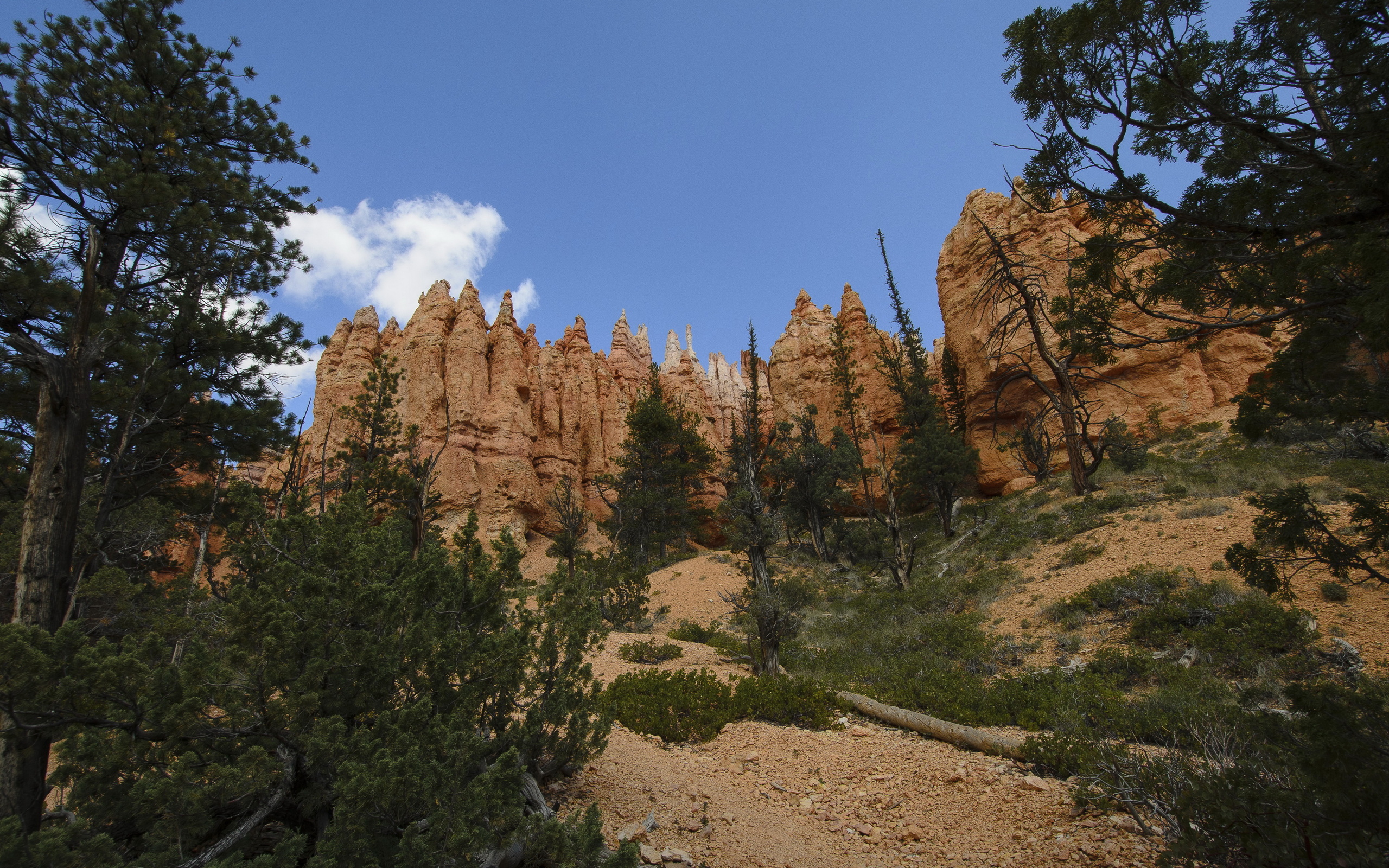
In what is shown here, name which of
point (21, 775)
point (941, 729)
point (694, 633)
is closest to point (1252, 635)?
point (941, 729)

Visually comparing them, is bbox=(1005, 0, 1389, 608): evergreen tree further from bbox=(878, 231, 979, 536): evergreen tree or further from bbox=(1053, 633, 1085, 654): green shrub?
bbox=(878, 231, 979, 536): evergreen tree

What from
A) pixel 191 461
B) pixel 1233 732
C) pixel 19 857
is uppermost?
pixel 191 461

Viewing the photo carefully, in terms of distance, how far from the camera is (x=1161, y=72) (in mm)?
4137

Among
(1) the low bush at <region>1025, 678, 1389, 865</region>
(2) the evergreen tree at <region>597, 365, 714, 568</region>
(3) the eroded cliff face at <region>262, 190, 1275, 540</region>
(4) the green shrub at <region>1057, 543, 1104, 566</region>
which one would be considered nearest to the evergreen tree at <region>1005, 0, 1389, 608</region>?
(1) the low bush at <region>1025, 678, 1389, 865</region>

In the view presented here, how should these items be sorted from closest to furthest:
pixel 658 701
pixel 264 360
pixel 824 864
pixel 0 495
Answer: pixel 824 864
pixel 658 701
pixel 264 360
pixel 0 495

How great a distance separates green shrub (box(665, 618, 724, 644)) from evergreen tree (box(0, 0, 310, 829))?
30.3 feet

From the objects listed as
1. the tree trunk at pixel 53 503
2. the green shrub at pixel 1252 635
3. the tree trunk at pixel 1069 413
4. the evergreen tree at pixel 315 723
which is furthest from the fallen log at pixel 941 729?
the tree trunk at pixel 1069 413

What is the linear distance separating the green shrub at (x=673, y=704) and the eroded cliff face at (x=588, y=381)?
1777 centimetres

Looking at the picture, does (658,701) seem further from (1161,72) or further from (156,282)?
(156,282)

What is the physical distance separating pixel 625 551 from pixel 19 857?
55.1 ft

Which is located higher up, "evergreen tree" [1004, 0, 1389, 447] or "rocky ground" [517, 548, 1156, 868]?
"evergreen tree" [1004, 0, 1389, 447]

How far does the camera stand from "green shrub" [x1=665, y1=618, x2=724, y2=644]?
43.0ft

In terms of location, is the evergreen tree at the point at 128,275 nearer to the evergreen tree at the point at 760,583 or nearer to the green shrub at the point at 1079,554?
the evergreen tree at the point at 760,583

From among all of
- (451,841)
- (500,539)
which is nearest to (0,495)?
(500,539)
